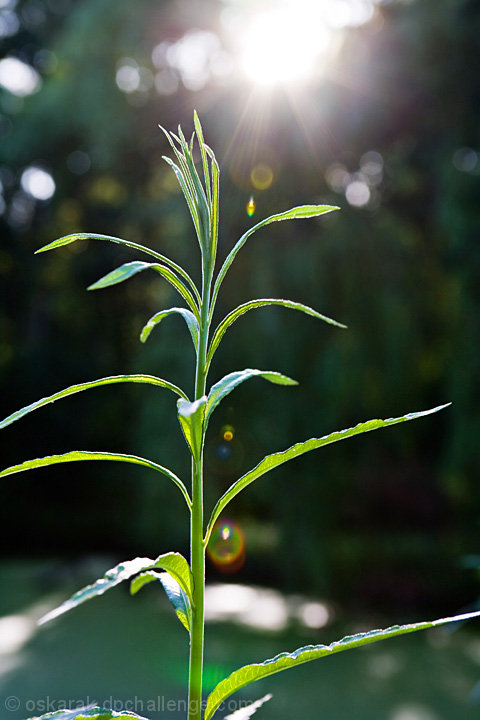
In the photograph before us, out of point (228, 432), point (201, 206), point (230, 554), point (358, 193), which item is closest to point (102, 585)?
point (201, 206)

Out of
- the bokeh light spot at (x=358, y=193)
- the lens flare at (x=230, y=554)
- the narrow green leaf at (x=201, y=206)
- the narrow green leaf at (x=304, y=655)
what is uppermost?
the bokeh light spot at (x=358, y=193)

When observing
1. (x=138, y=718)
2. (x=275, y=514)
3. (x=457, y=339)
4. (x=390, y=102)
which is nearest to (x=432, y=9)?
(x=390, y=102)

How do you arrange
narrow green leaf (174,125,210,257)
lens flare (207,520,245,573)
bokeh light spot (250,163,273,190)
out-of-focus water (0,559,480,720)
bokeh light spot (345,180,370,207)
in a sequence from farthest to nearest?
lens flare (207,520,245,573) < bokeh light spot (345,180,370,207) < bokeh light spot (250,163,273,190) < out-of-focus water (0,559,480,720) < narrow green leaf (174,125,210,257)

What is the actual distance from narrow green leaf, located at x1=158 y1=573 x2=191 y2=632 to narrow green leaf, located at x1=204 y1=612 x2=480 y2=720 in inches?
1.2

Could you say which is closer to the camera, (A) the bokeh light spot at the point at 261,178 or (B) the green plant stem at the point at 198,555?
(B) the green plant stem at the point at 198,555

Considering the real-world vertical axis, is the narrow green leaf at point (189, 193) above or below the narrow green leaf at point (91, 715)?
above

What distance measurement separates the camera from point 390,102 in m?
2.98

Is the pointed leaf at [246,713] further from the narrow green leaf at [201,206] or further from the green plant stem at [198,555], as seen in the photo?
the narrow green leaf at [201,206]

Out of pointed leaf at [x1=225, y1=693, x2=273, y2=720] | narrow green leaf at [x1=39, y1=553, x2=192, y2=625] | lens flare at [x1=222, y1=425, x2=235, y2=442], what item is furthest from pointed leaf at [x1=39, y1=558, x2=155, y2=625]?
lens flare at [x1=222, y1=425, x2=235, y2=442]

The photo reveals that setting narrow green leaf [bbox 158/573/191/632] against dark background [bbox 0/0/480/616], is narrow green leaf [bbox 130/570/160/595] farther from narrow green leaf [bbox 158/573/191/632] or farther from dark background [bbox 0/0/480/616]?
dark background [bbox 0/0/480/616]

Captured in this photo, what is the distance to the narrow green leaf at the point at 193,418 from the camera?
220mm

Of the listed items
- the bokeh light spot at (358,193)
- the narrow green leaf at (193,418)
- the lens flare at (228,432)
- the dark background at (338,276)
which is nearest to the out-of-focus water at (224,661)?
the dark background at (338,276)

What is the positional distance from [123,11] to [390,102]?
1507 mm

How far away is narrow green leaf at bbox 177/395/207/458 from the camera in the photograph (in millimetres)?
220
